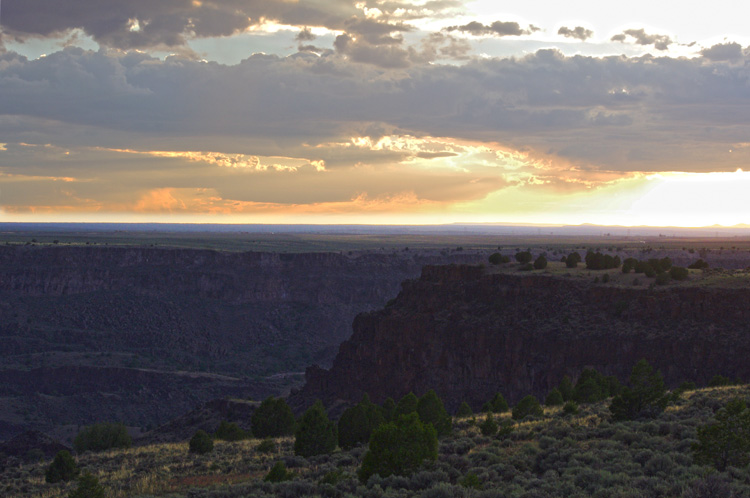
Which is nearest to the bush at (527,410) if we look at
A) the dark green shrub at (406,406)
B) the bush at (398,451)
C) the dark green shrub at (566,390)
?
the dark green shrub at (406,406)

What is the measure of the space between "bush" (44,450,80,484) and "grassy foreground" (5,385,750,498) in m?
0.88

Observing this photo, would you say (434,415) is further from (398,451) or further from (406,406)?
(398,451)

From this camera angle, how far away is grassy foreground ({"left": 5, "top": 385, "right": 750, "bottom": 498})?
19609 millimetres

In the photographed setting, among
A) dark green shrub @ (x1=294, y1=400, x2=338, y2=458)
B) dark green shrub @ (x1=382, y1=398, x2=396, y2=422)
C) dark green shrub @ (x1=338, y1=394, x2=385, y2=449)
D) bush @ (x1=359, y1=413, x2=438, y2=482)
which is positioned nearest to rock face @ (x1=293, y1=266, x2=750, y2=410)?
dark green shrub @ (x1=382, y1=398, x2=396, y2=422)

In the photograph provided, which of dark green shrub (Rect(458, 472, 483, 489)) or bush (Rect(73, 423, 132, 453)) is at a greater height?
dark green shrub (Rect(458, 472, 483, 489))

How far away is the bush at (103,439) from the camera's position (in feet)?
171

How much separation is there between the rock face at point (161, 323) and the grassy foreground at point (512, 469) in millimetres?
48353

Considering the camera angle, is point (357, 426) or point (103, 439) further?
point (103, 439)

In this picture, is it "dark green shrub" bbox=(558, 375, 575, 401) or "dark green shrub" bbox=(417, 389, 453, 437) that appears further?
"dark green shrub" bbox=(558, 375, 575, 401)

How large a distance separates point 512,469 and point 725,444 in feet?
19.5

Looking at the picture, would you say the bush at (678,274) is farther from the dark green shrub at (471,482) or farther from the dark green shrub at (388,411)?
the dark green shrub at (471,482)

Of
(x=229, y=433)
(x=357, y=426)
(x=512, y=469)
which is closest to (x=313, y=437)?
(x=357, y=426)

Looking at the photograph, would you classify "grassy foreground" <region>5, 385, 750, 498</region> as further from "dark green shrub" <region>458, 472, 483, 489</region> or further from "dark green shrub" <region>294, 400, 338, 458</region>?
"dark green shrub" <region>294, 400, 338, 458</region>

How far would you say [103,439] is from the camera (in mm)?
52875
